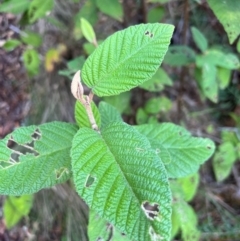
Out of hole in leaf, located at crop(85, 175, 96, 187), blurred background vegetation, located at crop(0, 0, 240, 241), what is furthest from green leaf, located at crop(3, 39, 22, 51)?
hole in leaf, located at crop(85, 175, 96, 187)

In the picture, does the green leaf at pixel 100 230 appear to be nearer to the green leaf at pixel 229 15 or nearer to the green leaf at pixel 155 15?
the green leaf at pixel 229 15

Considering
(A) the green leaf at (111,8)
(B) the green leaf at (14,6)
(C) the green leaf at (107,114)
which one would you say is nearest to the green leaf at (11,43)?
(B) the green leaf at (14,6)

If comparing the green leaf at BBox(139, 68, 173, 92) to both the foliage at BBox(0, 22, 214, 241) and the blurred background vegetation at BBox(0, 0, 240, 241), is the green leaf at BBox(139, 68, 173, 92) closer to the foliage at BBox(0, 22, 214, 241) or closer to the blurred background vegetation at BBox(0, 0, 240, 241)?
the blurred background vegetation at BBox(0, 0, 240, 241)

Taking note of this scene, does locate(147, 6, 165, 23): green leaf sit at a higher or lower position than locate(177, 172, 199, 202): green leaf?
higher

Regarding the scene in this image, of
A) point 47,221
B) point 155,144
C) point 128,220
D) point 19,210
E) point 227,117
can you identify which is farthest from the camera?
point 227,117

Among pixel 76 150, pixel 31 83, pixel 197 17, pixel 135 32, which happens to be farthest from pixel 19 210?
pixel 197 17

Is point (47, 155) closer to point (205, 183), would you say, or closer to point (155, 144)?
point (155, 144)
